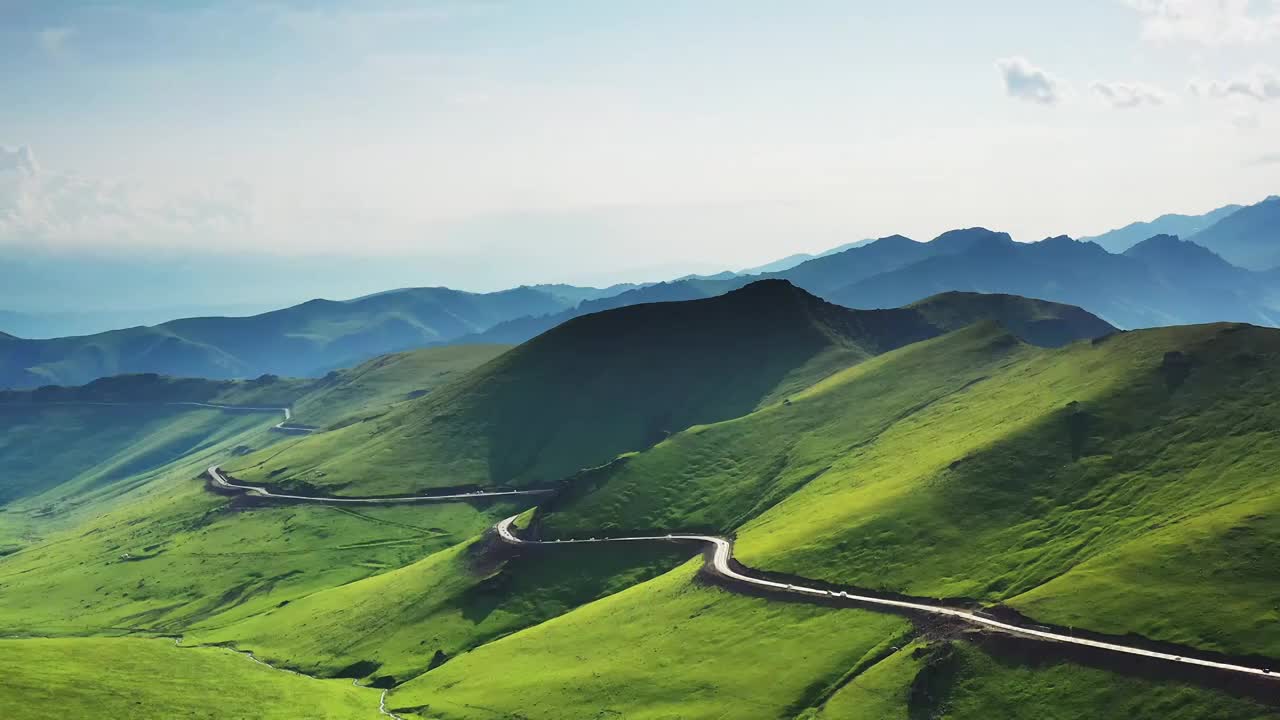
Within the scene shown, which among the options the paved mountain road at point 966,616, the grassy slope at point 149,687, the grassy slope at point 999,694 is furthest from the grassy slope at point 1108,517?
the grassy slope at point 149,687

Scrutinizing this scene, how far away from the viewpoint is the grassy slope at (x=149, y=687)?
130 meters

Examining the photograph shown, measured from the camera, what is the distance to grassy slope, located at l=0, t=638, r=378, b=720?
130000mm

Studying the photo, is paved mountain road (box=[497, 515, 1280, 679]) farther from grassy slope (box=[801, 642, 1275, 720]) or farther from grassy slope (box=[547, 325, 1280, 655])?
grassy slope (box=[801, 642, 1275, 720])

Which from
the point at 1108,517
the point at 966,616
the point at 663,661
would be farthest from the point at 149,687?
the point at 1108,517

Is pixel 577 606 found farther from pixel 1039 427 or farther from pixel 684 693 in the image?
pixel 1039 427

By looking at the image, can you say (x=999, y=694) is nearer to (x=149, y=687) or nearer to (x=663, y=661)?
(x=663, y=661)

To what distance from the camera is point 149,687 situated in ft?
479

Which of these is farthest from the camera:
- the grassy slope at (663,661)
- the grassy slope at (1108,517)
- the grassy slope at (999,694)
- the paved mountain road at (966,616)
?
the grassy slope at (663,661)

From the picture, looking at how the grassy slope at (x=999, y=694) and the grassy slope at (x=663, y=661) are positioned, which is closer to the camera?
the grassy slope at (x=999, y=694)

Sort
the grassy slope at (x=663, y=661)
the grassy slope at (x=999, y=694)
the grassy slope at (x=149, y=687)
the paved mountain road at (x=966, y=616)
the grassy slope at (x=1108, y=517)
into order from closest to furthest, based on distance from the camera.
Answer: the grassy slope at (x=999, y=694)
the paved mountain road at (x=966, y=616)
the grassy slope at (x=1108, y=517)
the grassy slope at (x=149, y=687)
the grassy slope at (x=663, y=661)

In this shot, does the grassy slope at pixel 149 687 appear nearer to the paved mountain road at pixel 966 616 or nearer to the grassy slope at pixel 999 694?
the paved mountain road at pixel 966 616

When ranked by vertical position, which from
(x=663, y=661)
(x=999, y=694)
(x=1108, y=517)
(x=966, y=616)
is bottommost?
(x=663, y=661)

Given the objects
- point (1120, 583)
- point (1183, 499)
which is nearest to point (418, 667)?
point (1120, 583)

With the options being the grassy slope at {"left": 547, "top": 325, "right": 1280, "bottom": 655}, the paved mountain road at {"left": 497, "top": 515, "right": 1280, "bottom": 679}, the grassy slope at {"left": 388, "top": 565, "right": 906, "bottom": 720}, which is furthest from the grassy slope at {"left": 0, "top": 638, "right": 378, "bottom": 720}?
the grassy slope at {"left": 547, "top": 325, "right": 1280, "bottom": 655}
